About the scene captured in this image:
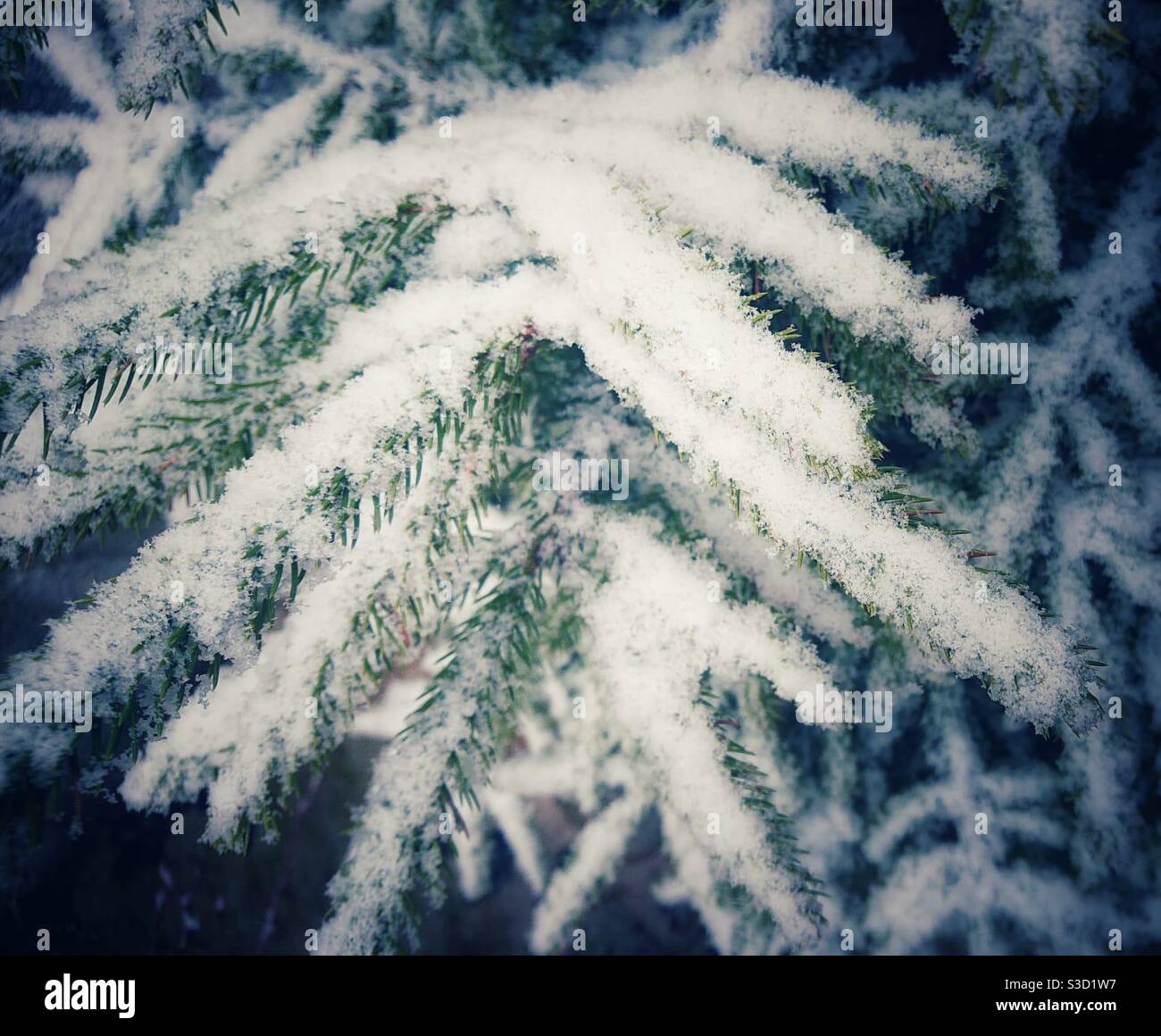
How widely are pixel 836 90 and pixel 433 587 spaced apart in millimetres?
770

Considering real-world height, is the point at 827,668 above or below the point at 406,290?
below

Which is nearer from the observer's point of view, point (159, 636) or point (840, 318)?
point (159, 636)

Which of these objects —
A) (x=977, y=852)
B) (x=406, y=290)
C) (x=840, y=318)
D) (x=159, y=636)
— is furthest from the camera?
(x=977, y=852)

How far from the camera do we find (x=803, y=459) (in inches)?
21.8

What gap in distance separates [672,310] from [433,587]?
1.45ft

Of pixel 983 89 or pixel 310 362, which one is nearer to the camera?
pixel 310 362

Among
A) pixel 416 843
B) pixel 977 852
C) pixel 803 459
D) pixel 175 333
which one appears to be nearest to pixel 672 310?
pixel 803 459

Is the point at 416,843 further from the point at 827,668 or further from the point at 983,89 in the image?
the point at 983,89

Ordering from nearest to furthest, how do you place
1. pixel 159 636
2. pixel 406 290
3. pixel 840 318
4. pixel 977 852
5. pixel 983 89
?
pixel 159 636 < pixel 840 318 < pixel 406 290 < pixel 983 89 < pixel 977 852
